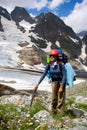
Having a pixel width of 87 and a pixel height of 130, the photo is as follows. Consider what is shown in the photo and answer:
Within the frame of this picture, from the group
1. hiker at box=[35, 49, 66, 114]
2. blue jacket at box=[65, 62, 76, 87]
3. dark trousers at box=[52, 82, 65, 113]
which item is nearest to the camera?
blue jacket at box=[65, 62, 76, 87]

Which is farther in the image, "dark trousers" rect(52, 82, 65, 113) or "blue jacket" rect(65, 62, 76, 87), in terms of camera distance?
"dark trousers" rect(52, 82, 65, 113)

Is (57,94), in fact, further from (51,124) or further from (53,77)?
(51,124)

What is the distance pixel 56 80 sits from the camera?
1200cm

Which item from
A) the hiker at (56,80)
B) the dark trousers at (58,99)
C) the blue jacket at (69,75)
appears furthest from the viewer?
the dark trousers at (58,99)

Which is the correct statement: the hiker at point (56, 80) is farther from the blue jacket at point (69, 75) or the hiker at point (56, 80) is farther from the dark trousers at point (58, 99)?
the blue jacket at point (69, 75)

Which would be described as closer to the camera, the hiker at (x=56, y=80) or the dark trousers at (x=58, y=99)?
the hiker at (x=56, y=80)

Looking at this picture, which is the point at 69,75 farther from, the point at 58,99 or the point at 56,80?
the point at 58,99

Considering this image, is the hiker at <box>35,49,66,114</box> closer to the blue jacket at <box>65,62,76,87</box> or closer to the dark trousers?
the dark trousers

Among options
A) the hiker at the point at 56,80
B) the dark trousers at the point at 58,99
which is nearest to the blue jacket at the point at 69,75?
the hiker at the point at 56,80

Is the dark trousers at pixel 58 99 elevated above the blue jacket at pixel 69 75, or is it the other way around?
the blue jacket at pixel 69 75

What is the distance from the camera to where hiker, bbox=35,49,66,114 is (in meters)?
11.7

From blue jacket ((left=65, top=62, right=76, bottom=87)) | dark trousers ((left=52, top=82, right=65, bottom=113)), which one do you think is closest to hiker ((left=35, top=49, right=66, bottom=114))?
dark trousers ((left=52, top=82, right=65, bottom=113))

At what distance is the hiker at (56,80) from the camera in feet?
38.2

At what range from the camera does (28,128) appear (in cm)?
993
